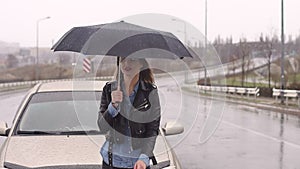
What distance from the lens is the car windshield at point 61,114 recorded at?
532cm

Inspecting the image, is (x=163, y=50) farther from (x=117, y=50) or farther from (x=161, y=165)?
(x=161, y=165)

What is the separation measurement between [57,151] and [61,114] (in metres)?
1.14

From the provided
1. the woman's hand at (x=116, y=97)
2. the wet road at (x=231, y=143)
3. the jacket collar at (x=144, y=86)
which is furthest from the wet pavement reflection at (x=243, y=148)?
the woman's hand at (x=116, y=97)

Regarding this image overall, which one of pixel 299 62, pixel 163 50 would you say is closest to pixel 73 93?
pixel 163 50

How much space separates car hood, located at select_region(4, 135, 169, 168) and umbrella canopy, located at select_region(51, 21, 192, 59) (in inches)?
37.2

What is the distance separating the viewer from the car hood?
13.8 feet

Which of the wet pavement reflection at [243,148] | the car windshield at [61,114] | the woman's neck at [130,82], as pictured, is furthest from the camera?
the wet pavement reflection at [243,148]

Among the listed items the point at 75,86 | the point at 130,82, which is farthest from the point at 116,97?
the point at 75,86

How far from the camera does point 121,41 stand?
3826 millimetres

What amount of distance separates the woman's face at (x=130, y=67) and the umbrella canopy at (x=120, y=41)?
0.05m

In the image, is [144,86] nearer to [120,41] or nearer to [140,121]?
[140,121]

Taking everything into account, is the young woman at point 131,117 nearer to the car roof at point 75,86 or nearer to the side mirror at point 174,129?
the side mirror at point 174,129

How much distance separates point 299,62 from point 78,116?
1753 inches

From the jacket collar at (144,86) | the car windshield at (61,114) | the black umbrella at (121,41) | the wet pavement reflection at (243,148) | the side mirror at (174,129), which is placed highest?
the black umbrella at (121,41)
